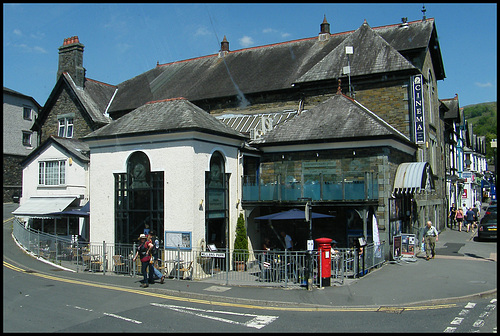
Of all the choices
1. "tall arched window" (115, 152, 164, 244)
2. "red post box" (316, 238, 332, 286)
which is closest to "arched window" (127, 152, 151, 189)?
"tall arched window" (115, 152, 164, 244)

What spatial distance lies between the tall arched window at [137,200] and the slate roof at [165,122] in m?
1.10

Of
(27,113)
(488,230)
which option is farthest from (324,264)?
(27,113)

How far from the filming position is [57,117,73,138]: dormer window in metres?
29.6

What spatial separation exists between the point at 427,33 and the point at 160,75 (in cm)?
1777

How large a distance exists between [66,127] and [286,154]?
53.4ft

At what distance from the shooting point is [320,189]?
18562mm

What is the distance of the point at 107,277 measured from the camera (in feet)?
53.2

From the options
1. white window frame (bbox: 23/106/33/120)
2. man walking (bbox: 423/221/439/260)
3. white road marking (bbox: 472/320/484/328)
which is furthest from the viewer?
white window frame (bbox: 23/106/33/120)

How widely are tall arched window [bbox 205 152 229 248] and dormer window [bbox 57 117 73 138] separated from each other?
14.8 metres

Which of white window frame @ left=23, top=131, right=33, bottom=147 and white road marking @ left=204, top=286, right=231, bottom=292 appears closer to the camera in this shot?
white road marking @ left=204, top=286, right=231, bottom=292

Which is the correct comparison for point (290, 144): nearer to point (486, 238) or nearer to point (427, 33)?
point (427, 33)

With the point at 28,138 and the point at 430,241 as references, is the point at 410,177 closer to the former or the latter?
the point at 430,241

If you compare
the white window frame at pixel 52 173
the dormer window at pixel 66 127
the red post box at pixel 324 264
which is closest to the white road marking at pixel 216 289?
the red post box at pixel 324 264

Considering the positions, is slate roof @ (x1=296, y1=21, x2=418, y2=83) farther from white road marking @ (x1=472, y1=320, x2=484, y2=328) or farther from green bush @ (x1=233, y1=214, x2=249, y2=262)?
white road marking @ (x1=472, y1=320, x2=484, y2=328)
